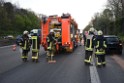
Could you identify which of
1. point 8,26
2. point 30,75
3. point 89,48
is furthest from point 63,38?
point 8,26

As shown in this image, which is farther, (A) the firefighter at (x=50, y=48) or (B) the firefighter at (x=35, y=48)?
(A) the firefighter at (x=50, y=48)

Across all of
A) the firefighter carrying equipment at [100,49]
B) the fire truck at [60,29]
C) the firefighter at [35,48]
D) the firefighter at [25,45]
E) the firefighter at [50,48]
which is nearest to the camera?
the firefighter carrying equipment at [100,49]

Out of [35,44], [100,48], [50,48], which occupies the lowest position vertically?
[50,48]

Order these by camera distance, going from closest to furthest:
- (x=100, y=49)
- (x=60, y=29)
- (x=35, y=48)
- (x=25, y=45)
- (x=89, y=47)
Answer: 1. (x=100, y=49)
2. (x=89, y=47)
3. (x=35, y=48)
4. (x=25, y=45)
5. (x=60, y=29)

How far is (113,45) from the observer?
81.1 ft

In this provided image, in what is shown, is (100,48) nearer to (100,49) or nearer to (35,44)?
(100,49)

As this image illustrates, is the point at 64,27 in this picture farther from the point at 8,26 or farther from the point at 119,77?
the point at 8,26

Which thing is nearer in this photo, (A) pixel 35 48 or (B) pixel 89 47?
(B) pixel 89 47

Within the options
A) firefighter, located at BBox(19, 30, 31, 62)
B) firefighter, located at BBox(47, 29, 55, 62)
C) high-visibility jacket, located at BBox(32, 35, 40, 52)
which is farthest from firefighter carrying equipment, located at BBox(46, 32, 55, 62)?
firefighter, located at BBox(19, 30, 31, 62)

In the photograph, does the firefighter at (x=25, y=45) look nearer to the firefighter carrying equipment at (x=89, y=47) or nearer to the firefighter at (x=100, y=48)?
the firefighter carrying equipment at (x=89, y=47)

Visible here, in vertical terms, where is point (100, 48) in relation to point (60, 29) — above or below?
below

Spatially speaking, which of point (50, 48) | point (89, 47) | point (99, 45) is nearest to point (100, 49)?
point (99, 45)

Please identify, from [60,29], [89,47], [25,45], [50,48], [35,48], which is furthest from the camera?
[60,29]

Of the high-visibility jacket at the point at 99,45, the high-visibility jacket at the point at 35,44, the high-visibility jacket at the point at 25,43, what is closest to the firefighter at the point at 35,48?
the high-visibility jacket at the point at 35,44
